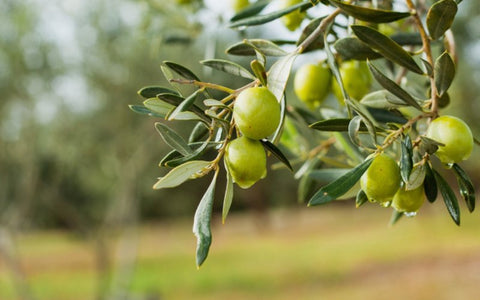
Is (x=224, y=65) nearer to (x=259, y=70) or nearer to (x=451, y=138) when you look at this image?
(x=259, y=70)

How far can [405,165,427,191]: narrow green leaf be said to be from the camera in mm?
624

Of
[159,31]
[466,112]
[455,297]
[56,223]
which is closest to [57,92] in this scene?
[159,31]

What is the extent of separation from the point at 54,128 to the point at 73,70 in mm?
1282

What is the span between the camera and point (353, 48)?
69 cm

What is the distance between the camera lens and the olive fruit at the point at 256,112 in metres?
0.55

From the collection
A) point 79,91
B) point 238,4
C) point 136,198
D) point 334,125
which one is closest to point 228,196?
point 334,125

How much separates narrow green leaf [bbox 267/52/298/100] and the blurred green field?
30.9 feet

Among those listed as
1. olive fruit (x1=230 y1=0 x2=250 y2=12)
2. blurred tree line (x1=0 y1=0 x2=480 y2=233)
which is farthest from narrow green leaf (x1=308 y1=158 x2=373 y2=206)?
blurred tree line (x1=0 y1=0 x2=480 y2=233)

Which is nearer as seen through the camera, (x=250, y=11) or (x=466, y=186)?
(x=466, y=186)

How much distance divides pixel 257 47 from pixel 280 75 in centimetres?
11

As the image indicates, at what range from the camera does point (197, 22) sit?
1.50m

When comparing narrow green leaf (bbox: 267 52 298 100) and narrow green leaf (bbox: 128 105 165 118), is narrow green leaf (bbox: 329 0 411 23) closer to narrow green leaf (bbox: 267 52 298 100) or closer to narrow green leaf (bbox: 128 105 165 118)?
narrow green leaf (bbox: 267 52 298 100)

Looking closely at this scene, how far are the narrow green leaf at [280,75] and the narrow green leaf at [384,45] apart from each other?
0.26ft

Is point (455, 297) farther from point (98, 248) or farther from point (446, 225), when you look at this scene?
point (446, 225)
